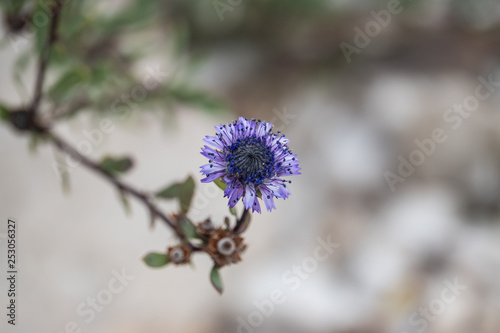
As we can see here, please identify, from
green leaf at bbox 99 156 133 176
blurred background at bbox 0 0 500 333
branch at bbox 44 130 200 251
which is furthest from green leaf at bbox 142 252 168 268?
blurred background at bbox 0 0 500 333

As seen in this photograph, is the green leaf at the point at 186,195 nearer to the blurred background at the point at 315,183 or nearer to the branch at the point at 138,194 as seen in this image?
the branch at the point at 138,194

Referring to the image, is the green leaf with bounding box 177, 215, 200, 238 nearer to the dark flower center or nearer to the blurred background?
the dark flower center

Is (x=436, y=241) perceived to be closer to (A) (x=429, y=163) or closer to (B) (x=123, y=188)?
(A) (x=429, y=163)

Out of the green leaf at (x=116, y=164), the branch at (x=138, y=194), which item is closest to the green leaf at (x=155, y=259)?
the branch at (x=138, y=194)

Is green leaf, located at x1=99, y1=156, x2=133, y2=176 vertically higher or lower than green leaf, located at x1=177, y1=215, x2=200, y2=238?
higher

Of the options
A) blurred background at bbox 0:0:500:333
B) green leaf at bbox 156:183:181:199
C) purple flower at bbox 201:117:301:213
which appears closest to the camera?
purple flower at bbox 201:117:301:213
